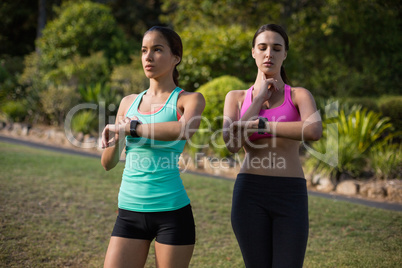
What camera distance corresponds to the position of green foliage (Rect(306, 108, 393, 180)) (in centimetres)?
808

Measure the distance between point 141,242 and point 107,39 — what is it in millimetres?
17716

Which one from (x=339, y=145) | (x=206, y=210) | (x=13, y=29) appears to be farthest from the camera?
(x=13, y=29)

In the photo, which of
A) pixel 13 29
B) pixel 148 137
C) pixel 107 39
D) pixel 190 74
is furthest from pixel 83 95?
pixel 13 29

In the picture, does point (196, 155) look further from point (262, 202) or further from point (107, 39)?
point (107, 39)

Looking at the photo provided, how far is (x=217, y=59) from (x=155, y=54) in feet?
32.3

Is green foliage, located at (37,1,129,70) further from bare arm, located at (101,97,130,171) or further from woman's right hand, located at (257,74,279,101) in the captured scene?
woman's right hand, located at (257,74,279,101)

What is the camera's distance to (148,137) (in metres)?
2.24

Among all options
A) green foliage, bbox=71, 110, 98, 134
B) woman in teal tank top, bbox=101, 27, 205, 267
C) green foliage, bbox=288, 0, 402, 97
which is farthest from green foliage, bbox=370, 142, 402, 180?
green foliage, bbox=71, 110, 98, 134

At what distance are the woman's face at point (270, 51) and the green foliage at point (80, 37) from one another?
52.8ft

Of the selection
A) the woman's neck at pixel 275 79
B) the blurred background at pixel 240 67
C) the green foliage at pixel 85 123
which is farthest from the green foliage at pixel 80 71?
the woman's neck at pixel 275 79

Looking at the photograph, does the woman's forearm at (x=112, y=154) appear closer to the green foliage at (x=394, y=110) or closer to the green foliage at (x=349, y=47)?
the green foliage at (x=394, y=110)

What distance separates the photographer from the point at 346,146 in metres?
8.11

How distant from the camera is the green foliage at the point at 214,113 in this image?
31.9 ft

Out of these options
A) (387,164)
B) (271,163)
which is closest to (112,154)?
(271,163)
